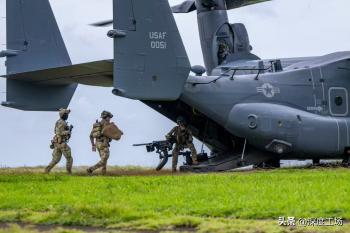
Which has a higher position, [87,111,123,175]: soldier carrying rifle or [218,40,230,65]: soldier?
[218,40,230,65]: soldier

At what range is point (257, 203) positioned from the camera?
1320 centimetres

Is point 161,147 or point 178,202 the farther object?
point 161,147

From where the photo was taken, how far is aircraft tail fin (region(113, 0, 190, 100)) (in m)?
20.5

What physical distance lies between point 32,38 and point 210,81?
595cm

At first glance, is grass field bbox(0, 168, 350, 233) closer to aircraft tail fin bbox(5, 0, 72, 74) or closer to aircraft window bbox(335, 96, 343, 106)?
aircraft window bbox(335, 96, 343, 106)

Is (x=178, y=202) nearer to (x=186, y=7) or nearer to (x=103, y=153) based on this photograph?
(x=103, y=153)

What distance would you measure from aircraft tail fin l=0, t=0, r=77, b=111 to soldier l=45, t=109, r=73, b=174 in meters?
2.09

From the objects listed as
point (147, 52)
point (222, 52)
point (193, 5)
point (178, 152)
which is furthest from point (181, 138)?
point (193, 5)

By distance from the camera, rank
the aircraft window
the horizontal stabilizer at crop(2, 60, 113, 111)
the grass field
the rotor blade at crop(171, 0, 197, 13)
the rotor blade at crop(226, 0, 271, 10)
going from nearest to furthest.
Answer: the grass field < the horizontal stabilizer at crop(2, 60, 113, 111) < the aircraft window < the rotor blade at crop(226, 0, 271, 10) < the rotor blade at crop(171, 0, 197, 13)

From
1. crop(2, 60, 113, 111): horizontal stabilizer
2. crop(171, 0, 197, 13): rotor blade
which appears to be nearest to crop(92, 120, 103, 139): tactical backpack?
crop(2, 60, 113, 111): horizontal stabilizer

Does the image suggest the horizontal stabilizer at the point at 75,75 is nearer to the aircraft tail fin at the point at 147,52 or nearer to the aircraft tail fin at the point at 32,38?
the aircraft tail fin at the point at 32,38

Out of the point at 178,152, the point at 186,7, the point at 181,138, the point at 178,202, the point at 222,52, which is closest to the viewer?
the point at 178,202

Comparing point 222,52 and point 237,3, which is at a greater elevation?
point 237,3

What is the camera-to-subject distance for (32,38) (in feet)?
81.6
